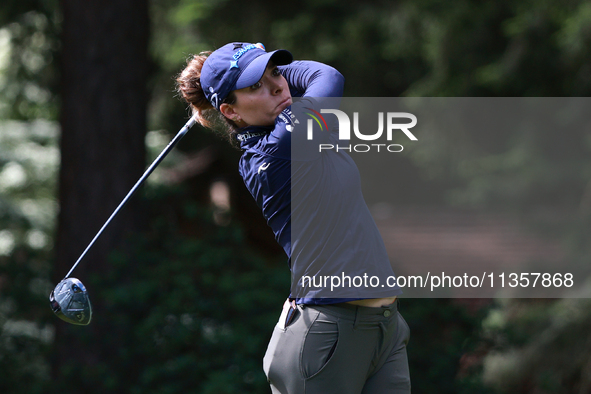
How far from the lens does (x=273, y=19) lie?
7.46 meters

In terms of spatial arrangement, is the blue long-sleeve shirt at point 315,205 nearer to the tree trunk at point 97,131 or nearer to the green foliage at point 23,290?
the tree trunk at point 97,131

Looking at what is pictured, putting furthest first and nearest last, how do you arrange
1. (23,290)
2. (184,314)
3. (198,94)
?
(23,290), (184,314), (198,94)

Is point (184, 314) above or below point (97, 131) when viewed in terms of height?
below

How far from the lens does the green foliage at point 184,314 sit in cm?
402

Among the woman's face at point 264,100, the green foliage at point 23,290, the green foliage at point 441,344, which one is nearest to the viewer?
the woman's face at point 264,100

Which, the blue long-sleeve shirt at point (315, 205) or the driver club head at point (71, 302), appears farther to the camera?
the driver club head at point (71, 302)

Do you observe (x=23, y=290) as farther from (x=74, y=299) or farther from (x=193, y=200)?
(x=74, y=299)

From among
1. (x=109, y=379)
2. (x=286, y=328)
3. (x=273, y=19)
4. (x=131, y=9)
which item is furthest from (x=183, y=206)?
(x=273, y=19)

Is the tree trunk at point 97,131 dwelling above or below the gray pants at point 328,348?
above

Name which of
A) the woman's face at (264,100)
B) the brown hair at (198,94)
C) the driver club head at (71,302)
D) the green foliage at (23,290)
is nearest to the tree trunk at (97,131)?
the green foliage at (23,290)

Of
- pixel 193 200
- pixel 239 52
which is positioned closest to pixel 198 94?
pixel 239 52

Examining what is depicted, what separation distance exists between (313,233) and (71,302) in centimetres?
103

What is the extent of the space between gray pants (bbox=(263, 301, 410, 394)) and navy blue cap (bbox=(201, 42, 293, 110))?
2.49ft

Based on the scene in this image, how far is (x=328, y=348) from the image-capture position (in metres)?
2.13
